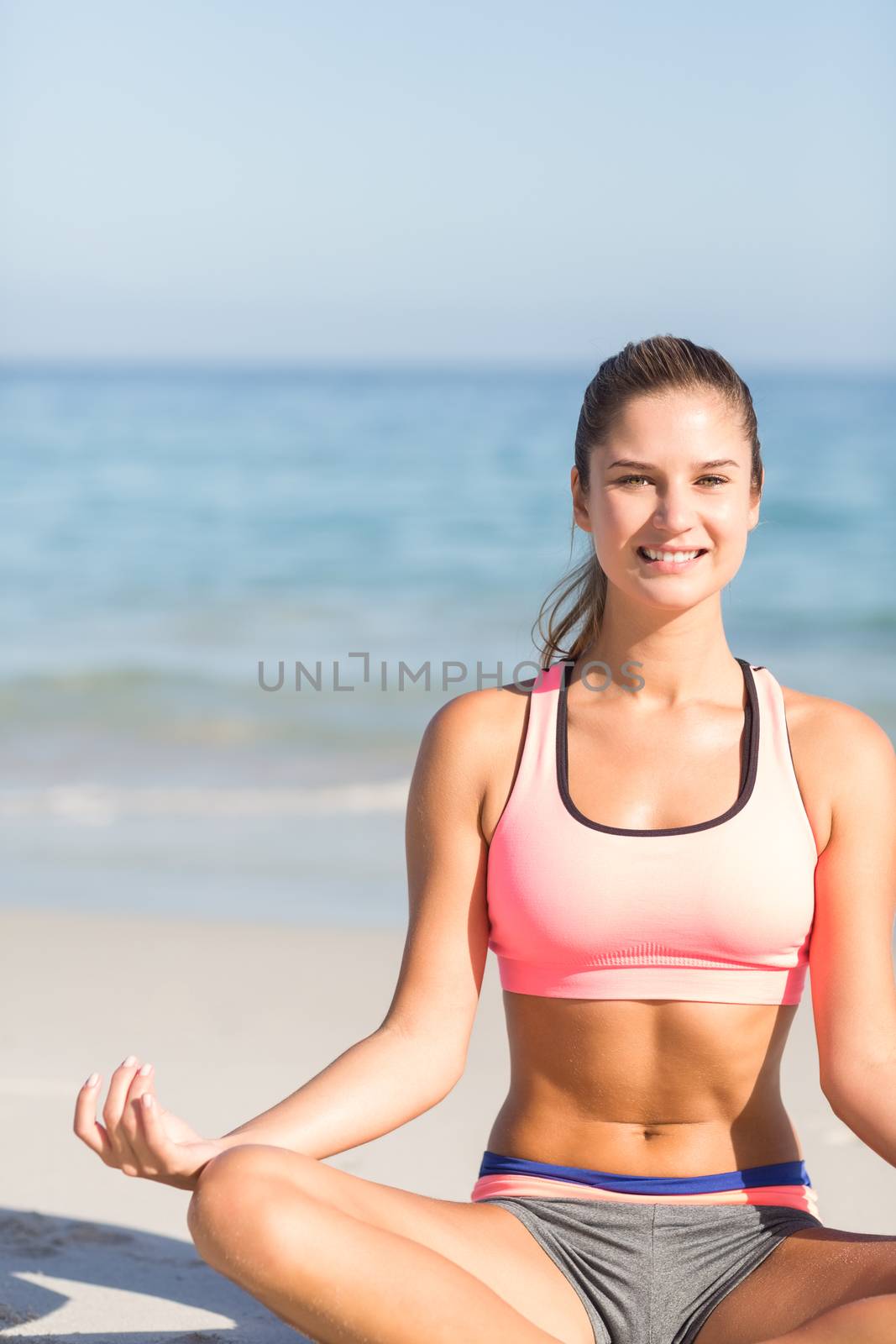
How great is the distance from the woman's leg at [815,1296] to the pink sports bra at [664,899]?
14.1 inches

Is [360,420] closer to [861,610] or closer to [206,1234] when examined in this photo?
[861,610]

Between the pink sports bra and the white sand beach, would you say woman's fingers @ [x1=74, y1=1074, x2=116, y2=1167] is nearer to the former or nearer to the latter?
the pink sports bra

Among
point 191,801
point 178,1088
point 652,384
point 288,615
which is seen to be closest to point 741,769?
point 652,384

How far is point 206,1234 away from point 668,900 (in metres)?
0.80

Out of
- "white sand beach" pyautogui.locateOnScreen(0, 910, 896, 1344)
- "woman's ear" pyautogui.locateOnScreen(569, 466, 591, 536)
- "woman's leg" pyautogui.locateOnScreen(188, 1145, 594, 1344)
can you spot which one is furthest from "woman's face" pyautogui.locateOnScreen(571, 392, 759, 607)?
"white sand beach" pyautogui.locateOnScreen(0, 910, 896, 1344)

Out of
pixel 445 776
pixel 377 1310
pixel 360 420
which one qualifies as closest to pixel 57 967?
pixel 445 776

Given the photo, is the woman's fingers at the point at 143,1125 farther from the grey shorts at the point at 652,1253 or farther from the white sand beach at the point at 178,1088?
the white sand beach at the point at 178,1088

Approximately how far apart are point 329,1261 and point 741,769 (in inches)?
38.0

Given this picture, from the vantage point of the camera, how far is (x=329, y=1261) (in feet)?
6.49

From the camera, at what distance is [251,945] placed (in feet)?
17.0

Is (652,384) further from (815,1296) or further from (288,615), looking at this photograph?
(288,615)

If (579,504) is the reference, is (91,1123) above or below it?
below

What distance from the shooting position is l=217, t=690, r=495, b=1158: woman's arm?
240 centimetres

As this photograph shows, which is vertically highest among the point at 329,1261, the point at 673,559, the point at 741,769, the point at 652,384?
the point at 652,384
